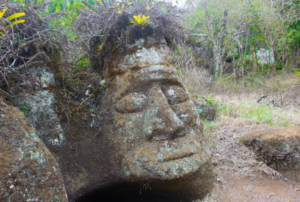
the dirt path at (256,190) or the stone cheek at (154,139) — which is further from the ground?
the stone cheek at (154,139)

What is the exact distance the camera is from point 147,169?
2135 millimetres

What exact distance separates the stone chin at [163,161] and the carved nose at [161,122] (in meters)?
0.06

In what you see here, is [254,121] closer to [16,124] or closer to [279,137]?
[279,137]

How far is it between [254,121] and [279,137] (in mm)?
1830

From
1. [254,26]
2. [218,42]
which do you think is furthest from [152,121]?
[254,26]

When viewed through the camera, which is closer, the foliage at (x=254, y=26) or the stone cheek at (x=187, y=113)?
the stone cheek at (x=187, y=113)

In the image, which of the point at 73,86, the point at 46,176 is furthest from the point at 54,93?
the point at 46,176

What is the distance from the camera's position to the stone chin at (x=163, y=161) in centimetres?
212

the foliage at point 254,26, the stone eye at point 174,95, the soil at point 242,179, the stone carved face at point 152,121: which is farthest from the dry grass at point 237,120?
the foliage at point 254,26

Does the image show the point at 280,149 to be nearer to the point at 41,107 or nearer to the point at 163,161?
the point at 163,161

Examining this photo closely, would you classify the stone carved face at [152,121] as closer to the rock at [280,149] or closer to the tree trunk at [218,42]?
the rock at [280,149]

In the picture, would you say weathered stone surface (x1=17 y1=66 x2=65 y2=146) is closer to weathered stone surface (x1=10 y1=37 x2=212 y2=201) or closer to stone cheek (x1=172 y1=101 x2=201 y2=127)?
weathered stone surface (x1=10 y1=37 x2=212 y2=201)

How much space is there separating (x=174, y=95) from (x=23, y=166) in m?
1.53

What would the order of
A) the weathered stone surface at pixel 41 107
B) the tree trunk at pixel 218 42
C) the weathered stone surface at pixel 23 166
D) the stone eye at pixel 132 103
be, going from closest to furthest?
the weathered stone surface at pixel 23 166, the weathered stone surface at pixel 41 107, the stone eye at pixel 132 103, the tree trunk at pixel 218 42
